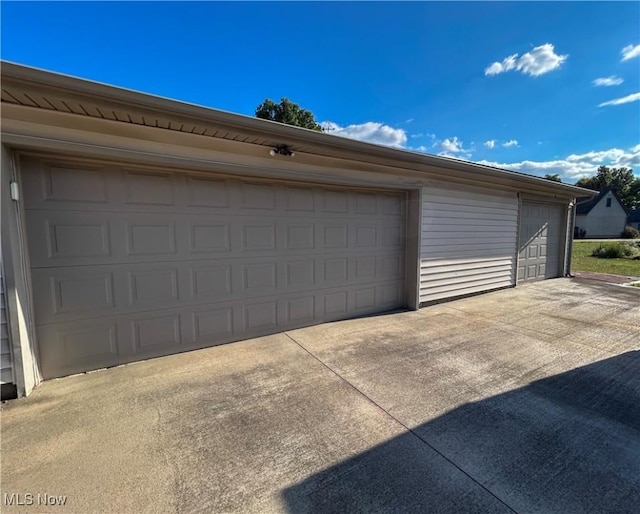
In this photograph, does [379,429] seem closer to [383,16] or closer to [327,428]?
[327,428]

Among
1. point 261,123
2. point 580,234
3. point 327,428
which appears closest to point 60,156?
point 261,123

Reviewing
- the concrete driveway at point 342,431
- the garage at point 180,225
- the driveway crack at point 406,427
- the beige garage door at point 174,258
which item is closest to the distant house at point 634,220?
the garage at point 180,225

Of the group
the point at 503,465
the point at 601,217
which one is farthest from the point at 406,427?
the point at 601,217

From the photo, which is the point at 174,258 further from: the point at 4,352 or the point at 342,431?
the point at 342,431

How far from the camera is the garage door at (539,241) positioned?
7.48 m

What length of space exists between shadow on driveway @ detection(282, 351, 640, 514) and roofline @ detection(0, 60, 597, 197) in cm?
303

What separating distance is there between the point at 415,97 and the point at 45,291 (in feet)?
31.6

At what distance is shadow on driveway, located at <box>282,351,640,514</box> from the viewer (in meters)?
1.55

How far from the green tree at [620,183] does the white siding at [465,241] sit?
2152 inches

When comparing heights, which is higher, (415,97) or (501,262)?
(415,97)

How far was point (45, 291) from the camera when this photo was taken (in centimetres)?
283

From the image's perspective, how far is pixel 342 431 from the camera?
214cm

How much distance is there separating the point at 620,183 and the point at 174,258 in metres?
66.3

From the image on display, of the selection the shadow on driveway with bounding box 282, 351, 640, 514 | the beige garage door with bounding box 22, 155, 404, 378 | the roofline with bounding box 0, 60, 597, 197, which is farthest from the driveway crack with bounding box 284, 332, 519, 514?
the roofline with bounding box 0, 60, 597, 197
